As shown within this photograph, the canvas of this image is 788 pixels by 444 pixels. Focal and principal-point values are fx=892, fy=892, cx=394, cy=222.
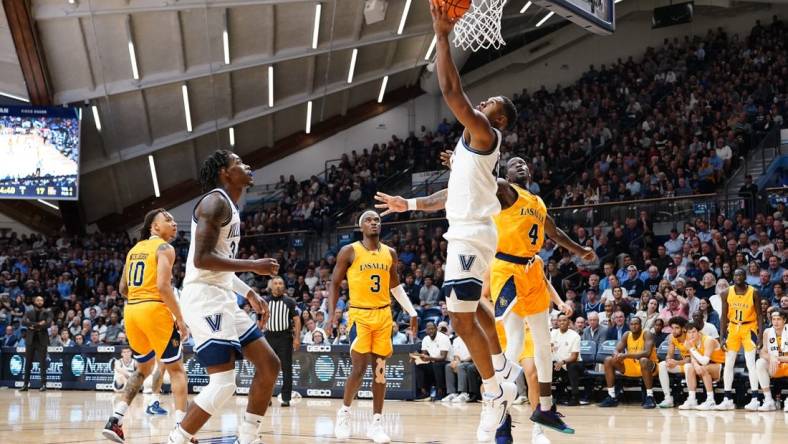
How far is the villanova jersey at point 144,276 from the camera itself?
29.0 feet

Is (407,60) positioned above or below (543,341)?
above

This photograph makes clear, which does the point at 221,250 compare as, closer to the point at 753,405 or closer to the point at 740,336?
the point at 753,405

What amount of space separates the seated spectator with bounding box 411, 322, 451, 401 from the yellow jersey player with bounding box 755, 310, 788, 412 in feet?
17.2

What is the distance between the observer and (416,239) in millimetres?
22250

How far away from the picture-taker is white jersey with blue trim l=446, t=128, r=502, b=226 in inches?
239

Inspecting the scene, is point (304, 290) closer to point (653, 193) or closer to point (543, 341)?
point (653, 193)

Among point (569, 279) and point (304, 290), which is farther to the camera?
point (304, 290)

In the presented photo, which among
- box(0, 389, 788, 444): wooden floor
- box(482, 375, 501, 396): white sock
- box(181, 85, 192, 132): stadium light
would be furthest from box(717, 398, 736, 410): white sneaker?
box(181, 85, 192, 132): stadium light

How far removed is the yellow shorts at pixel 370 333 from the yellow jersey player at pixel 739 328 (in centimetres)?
615

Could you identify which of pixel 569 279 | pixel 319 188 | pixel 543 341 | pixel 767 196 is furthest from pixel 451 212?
pixel 319 188

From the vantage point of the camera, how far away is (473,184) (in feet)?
20.0

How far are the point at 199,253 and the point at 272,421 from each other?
5.37 m

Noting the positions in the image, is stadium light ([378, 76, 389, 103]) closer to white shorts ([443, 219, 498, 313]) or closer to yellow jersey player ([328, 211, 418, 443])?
yellow jersey player ([328, 211, 418, 443])

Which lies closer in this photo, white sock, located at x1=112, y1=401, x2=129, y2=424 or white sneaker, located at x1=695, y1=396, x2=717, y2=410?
white sock, located at x1=112, y1=401, x2=129, y2=424
